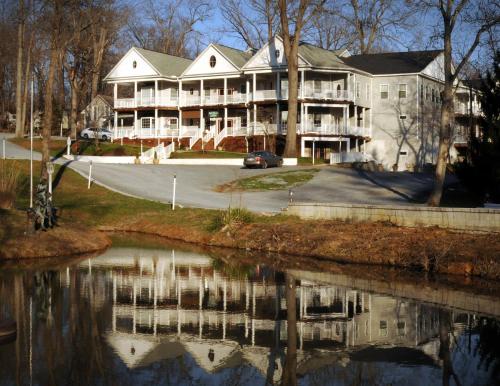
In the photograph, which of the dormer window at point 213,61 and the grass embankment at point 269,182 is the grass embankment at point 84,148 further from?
the grass embankment at point 269,182

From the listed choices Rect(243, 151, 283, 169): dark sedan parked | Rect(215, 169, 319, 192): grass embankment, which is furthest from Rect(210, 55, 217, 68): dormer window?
Rect(215, 169, 319, 192): grass embankment

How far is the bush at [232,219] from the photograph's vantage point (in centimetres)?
2473

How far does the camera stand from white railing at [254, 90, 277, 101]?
59656 mm

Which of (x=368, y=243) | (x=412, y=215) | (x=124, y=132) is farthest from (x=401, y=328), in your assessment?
(x=124, y=132)

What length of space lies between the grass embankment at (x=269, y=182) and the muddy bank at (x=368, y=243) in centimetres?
1288

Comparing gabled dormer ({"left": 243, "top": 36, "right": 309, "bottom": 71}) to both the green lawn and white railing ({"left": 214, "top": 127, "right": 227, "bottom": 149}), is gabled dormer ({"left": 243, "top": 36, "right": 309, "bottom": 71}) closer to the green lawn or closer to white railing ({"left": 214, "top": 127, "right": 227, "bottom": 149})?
white railing ({"left": 214, "top": 127, "right": 227, "bottom": 149})

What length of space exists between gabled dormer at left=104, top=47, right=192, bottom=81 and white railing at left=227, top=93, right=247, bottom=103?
23.0 feet

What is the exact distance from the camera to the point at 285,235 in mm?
22734

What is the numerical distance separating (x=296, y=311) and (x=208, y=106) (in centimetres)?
5263

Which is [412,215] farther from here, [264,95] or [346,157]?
[264,95]

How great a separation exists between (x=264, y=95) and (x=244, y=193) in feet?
81.7

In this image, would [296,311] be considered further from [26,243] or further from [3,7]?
[3,7]

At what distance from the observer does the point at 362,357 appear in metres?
9.62

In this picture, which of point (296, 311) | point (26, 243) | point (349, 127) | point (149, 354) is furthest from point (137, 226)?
point (349, 127)
